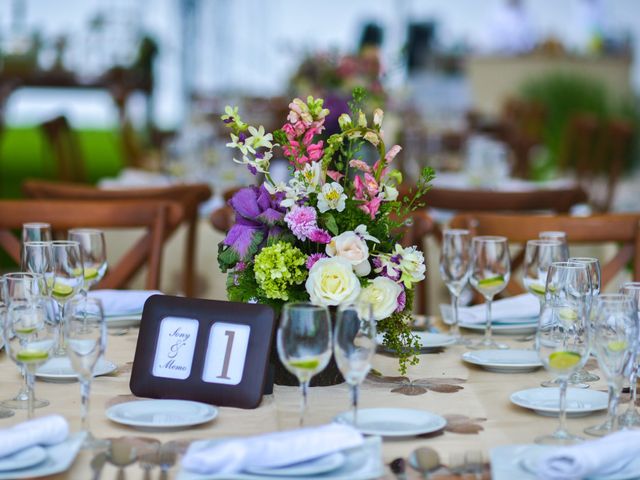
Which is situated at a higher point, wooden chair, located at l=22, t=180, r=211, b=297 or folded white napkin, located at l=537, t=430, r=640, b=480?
wooden chair, located at l=22, t=180, r=211, b=297

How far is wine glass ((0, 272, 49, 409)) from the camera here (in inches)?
60.5

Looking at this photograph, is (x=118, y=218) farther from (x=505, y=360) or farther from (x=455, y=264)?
(x=505, y=360)

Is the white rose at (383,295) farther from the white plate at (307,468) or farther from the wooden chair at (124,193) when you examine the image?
the wooden chair at (124,193)

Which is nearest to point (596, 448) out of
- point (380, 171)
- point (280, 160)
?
point (380, 171)

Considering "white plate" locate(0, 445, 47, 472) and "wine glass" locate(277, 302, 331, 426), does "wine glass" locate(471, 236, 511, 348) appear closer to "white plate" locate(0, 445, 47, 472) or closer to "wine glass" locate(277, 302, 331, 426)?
"wine glass" locate(277, 302, 331, 426)

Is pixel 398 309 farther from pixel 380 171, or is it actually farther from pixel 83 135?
pixel 83 135

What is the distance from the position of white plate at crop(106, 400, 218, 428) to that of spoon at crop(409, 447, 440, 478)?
0.93 ft

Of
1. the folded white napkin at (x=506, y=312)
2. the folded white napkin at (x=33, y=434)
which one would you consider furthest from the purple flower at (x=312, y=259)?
the folded white napkin at (x=506, y=312)

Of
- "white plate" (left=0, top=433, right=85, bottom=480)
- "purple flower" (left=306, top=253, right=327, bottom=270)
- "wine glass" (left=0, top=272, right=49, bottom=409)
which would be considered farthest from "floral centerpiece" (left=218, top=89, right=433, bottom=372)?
"white plate" (left=0, top=433, right=85, bottom=480)

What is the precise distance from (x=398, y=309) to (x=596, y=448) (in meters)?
0.48

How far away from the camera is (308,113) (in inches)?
65.1

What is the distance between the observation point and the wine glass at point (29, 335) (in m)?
1.45

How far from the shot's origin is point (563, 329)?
1531 mm

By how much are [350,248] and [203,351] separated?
25cm
